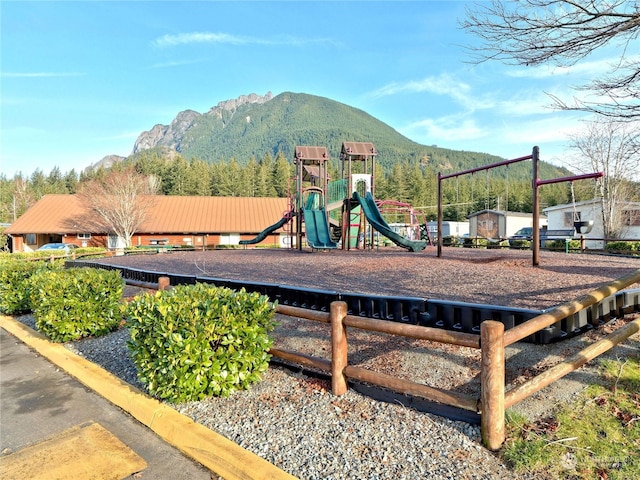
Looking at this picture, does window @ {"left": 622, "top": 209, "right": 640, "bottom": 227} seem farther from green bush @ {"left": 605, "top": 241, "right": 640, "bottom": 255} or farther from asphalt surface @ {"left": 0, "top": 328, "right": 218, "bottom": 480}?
asphalt surface @ {"left": 0, "top": 328, "right": 218, "bottom": 480}

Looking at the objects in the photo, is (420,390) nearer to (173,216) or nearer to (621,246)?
(621,246)

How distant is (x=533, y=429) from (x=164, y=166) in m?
78.2

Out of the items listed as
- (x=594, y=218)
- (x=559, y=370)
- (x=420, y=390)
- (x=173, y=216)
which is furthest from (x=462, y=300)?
(x=173, y=216)

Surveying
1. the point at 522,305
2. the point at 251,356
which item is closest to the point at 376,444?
the point at 251,356

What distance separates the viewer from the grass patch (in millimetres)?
2621

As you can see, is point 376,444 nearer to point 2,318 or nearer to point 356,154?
point 2,318

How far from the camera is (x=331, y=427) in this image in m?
3.28

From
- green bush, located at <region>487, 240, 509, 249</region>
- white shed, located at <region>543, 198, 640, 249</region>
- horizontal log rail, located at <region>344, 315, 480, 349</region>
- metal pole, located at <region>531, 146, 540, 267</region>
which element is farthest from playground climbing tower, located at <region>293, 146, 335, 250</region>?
horizontal log rail, located at <region>344, 315, 480, 349</region>

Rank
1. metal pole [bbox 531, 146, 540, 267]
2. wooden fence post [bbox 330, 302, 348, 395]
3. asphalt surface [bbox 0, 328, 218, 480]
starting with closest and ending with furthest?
asphalt surface [bbox 0, 328, 218, 480] → wooden fence post [bbox 330, 302, 348, 395] → metal pole [bbox 531, 146, 540, 267]

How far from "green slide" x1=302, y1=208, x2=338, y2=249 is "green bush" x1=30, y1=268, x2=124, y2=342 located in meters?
13.6

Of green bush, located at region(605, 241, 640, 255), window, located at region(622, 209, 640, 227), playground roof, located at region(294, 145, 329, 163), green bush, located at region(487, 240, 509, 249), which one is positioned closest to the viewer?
green bush, located at region(605, 241, 640, 255)

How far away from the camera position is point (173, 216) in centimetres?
4156

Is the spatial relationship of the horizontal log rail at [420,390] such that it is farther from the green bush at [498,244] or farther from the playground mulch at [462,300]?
the green bush at [498,244]

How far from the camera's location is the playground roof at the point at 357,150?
22.5m
